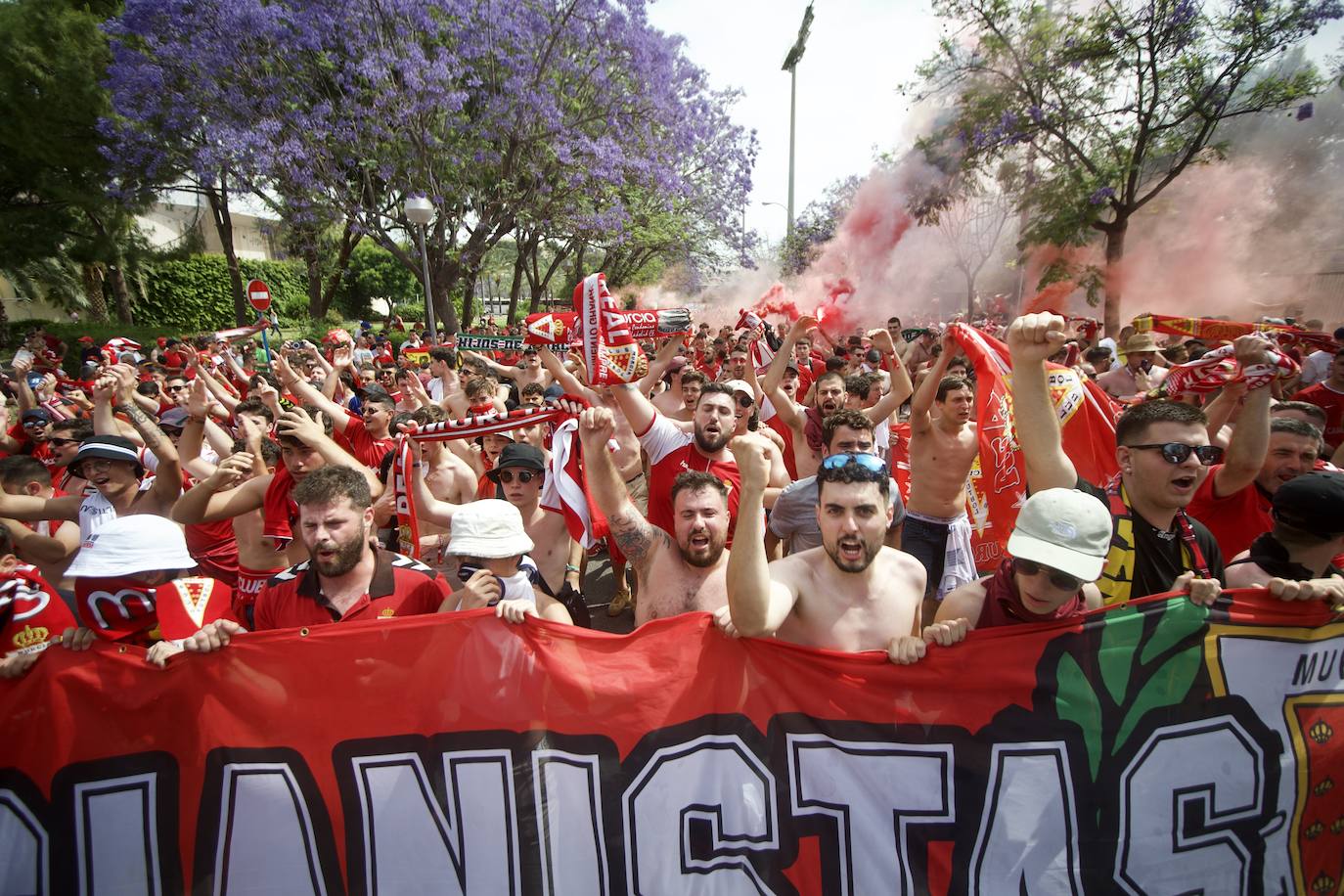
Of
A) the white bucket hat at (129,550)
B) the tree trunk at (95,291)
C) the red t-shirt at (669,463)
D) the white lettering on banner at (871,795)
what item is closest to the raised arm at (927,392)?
the red t-shirt at (669,463)

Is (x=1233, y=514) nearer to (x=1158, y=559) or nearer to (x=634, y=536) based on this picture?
(x=1158, y=559)

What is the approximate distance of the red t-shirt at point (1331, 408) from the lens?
5168 millimetres

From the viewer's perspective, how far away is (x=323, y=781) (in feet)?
7.84

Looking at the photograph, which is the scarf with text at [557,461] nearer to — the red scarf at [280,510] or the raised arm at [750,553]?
the red scarf at [280,510]

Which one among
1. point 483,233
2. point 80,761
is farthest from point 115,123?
point 80,761

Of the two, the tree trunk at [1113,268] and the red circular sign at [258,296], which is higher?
the tree trunk at [1113,268]

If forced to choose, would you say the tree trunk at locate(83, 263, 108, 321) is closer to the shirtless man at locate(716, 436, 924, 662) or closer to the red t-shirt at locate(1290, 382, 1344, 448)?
the shirtless man at locate(716, 436, 924, 662)

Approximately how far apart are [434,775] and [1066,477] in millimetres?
2599

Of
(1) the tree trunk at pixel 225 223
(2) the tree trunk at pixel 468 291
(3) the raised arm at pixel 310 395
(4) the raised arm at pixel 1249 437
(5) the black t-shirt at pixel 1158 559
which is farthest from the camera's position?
(2) the tree trunk at pixel 468 291

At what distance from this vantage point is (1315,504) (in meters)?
2.45

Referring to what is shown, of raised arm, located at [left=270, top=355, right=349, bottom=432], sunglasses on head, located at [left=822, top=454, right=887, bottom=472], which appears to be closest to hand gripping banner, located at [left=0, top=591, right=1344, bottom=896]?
sunglasses on head, located at [left=822, top=454, right=887, bottom=472]

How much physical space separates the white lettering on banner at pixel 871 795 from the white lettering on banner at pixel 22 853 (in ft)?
8.40

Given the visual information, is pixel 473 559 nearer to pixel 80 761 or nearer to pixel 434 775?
pixel 434 775

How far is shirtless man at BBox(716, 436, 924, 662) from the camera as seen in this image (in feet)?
7.46
